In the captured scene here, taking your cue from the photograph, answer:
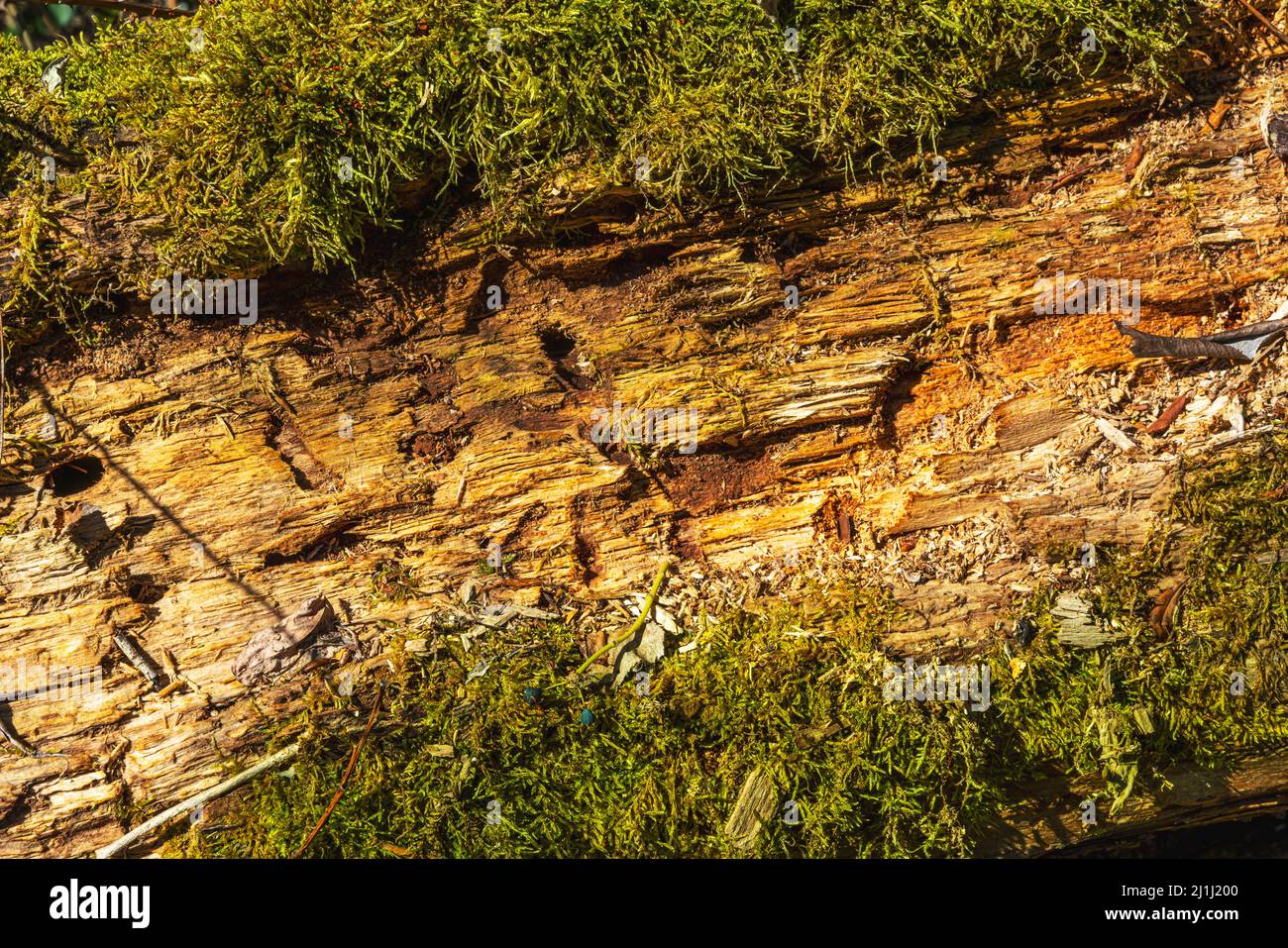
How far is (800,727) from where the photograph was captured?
10.1 feet

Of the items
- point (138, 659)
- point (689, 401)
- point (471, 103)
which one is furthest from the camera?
point (689, 401)

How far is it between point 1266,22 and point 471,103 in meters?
3.15

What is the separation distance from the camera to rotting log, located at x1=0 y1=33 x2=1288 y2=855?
320cm

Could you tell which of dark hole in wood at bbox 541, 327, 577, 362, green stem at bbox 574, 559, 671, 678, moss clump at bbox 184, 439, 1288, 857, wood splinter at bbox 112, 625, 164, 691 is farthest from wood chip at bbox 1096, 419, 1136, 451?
wood splinter at bbox 112, 625, 164, 691

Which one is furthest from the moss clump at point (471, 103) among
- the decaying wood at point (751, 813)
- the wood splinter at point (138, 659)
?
the decaying wood at point (751, 813)

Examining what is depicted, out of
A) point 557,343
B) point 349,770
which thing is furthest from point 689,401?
point 349,770

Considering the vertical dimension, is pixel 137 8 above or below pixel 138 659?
→ above

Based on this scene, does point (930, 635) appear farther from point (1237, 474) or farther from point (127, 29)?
point (127, 29)

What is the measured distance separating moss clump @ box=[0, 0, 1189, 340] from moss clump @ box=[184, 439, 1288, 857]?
1763mm

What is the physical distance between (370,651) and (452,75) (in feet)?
7.26

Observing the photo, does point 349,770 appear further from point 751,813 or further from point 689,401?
point 689,401

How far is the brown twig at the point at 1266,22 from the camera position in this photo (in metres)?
3.17

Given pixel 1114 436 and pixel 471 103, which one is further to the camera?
pixel 1114 436

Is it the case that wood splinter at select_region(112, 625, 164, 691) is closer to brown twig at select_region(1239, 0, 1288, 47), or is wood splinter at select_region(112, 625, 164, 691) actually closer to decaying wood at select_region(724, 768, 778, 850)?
decaying wood at select_region(724, 768, 778, 850)
